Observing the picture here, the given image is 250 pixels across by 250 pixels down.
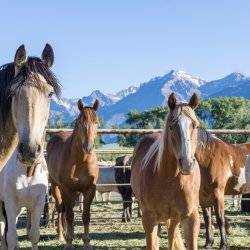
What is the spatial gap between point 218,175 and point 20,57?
4.09 meters

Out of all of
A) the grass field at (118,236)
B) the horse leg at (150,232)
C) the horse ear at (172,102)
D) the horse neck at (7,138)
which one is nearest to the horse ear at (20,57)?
the horse neck at (7,138)

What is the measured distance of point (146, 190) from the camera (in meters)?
4.56

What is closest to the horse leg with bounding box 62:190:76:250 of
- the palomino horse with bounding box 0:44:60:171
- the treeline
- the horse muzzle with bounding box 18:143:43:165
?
the palomino horse with bounding box 0:44:60:171

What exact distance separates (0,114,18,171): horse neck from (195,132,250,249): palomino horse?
3.36 m

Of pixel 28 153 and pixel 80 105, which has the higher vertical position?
pixel 80 105

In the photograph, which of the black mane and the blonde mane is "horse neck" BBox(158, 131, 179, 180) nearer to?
the blonde mane

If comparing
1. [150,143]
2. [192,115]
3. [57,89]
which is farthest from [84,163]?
[57,89]

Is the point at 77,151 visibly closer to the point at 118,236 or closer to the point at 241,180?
the point at 118,236

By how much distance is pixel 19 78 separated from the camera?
2.95 metres

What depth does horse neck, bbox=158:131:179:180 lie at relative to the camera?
14.5ft

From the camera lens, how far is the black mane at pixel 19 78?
2953mm

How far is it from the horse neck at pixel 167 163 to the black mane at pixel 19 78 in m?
1.58

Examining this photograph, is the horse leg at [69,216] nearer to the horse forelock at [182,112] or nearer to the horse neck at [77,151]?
the horse neck at [77,151]

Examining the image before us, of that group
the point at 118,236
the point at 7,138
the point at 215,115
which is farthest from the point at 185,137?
the point at 215,115
